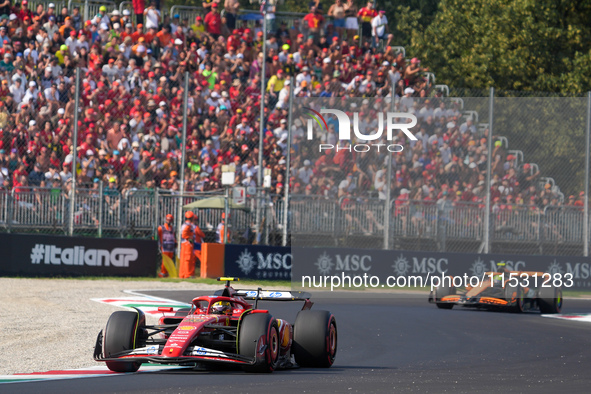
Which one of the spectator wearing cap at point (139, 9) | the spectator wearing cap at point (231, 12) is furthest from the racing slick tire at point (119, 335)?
the spectator wearing cap at point (231, 12)

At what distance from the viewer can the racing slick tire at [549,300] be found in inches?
708

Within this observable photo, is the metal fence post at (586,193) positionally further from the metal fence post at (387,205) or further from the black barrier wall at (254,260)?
the black barrier wall at (254,260)

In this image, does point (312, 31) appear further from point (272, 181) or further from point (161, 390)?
point (161, 390)

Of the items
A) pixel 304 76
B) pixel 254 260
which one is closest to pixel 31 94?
pixel 254 260

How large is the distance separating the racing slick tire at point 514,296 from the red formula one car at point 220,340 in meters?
9.08

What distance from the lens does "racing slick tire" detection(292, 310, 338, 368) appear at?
9.21 meters

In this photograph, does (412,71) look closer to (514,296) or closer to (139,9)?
(139,9)

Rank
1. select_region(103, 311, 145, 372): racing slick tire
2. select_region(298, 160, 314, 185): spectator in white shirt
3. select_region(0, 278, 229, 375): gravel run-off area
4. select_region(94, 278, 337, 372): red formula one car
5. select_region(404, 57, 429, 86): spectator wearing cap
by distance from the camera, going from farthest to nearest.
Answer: select_region(404, 57, 429, 86): spectator wearing cap → select_region(298, 160, 314, 185): spectator in white shirt → select_region(0, 278, 229, 375): gravel run-off area → select_region(103, 311, 145, 372): racing slick tire → select_region(94, 278, 337, 372): red formula one car

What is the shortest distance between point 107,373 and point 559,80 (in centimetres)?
2365

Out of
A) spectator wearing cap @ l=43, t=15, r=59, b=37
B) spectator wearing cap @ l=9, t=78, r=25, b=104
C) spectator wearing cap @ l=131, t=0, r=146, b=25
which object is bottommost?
spectator wearing cap @ l=9, t=78, r=25, b=104

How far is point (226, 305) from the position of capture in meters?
9.09

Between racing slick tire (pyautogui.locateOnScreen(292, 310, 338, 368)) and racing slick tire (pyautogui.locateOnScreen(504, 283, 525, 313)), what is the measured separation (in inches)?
356

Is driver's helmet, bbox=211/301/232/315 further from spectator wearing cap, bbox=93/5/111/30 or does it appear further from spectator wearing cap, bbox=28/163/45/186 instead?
spectator wearing cap, bbox=93/5/111/30

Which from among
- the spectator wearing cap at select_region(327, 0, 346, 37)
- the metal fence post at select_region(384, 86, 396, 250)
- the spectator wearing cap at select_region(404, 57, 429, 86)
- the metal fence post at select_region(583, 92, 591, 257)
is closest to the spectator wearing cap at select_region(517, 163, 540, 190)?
the metal fence post at select_region(583, 92, 591, 257)
